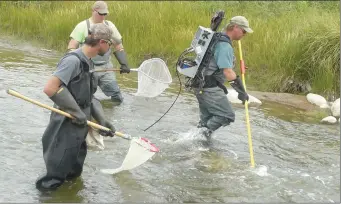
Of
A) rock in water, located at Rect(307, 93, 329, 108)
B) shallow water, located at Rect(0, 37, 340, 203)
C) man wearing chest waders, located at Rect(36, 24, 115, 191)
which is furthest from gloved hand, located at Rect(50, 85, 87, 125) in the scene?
rock in water, located at Rect(307, 93, 329, 108)

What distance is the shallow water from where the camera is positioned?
680cm

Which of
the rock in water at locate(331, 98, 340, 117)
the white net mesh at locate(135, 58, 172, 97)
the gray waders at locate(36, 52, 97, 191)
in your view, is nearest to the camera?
the gray waders at locate(36, 52, 97, 191)

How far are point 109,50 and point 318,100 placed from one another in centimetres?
381

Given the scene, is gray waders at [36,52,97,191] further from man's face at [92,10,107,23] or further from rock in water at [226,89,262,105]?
rock in water at [226,89,262,105]

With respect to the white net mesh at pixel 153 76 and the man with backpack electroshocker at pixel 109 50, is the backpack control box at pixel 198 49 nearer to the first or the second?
the white net mesh at pixel 153 76

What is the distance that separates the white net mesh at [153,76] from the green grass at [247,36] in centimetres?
397

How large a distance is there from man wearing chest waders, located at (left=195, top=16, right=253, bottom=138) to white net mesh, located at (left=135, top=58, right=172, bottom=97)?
0.56 m

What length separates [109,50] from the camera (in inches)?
388

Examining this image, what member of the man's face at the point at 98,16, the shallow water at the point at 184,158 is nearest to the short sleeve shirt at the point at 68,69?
the shallow water at the point at 184,158

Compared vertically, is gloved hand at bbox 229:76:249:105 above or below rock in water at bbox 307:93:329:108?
above

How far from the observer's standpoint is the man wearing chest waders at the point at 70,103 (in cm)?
592

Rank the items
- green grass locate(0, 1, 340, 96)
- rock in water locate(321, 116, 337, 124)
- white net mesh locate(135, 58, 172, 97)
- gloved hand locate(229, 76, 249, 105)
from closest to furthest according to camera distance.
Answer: gloved hand locate(229, 76, 249, 105) → white net mesh locate(135, 58, 172, 97) → rock in water locate(321, 116, 337, 124) → green grass locate(0, 1, 340, 96)

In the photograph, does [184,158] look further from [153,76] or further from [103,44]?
[103,44]

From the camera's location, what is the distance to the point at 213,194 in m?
6.86
